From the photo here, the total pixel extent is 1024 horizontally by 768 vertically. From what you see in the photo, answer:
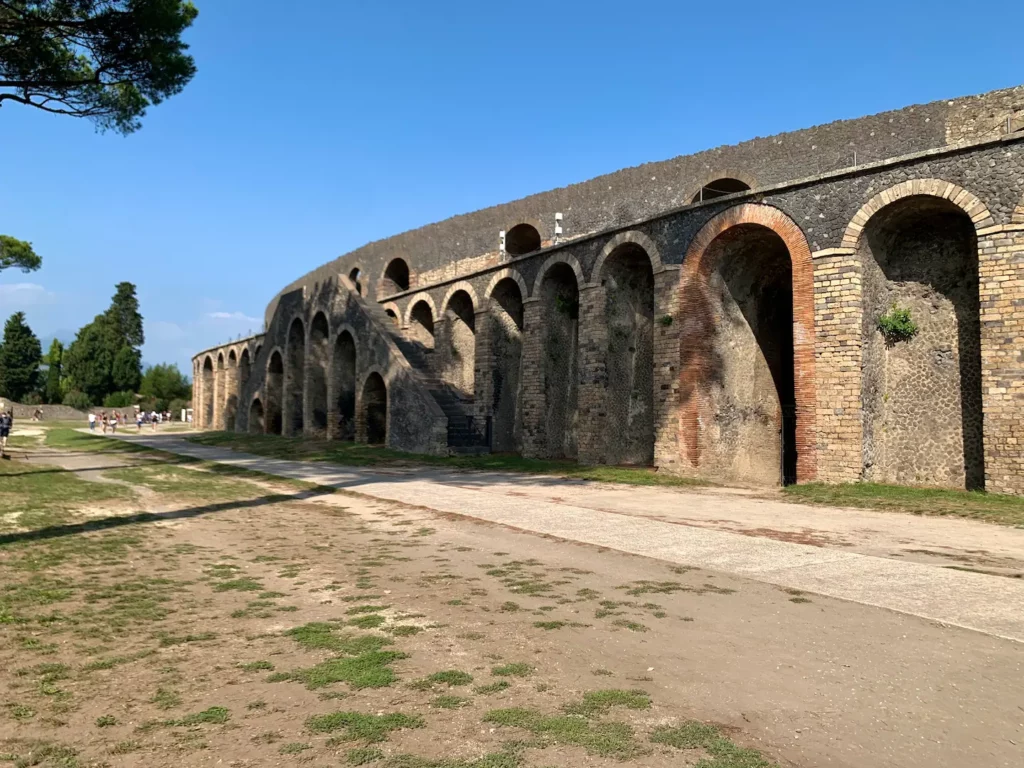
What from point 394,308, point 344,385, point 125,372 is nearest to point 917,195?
point 394,308

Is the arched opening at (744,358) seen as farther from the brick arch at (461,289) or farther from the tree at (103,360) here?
the tree at (103,360)

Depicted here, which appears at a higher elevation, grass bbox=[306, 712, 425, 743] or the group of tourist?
the group of tourist

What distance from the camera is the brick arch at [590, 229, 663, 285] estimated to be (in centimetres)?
1527

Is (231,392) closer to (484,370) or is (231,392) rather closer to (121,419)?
(121,419)

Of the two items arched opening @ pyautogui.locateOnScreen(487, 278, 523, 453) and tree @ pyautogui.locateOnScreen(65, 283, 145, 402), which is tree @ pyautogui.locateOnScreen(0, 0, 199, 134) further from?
tree @ pyautogui.locateOnScreen(65, 283, 145, 402)

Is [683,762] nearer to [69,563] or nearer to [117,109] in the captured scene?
[69,563]

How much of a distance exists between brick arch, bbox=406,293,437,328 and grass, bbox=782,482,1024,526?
15220 millimetres

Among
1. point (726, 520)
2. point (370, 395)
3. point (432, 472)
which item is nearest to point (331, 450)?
point (370, 395)

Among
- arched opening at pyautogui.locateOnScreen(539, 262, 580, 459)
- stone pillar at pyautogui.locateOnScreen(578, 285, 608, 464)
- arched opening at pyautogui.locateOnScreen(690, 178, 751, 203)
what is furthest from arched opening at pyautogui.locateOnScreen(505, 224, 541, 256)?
stone pillar at pyautogui.locateOnScreen(578, 285, 608, 464)

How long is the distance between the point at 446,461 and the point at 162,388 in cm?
6103

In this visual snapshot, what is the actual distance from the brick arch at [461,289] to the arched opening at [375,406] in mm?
3137

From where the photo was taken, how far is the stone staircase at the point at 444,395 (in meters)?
20.1

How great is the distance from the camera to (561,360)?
1950cm

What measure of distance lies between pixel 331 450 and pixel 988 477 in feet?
54.6
